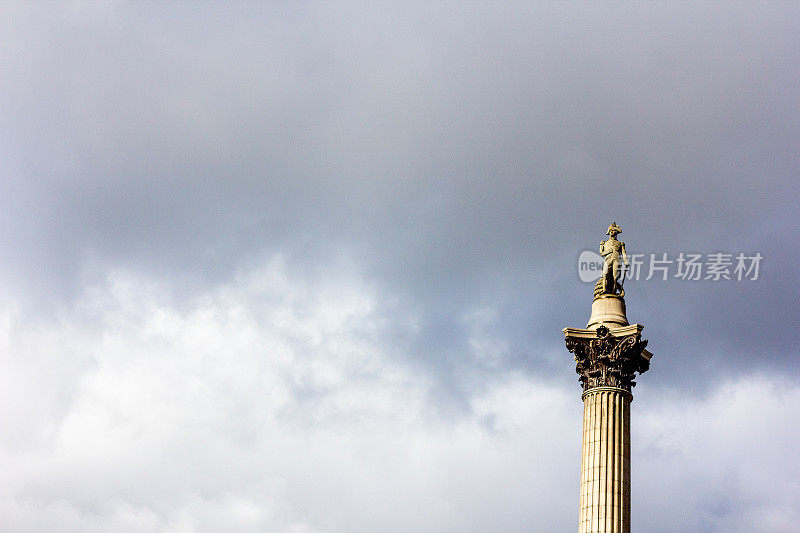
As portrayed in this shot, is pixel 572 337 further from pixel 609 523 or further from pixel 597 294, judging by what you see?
pixel 609 523

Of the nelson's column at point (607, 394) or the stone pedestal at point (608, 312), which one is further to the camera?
the stone pedestal at point (608, 312)

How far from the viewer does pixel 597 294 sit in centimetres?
5041

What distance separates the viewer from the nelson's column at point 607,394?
45.5 metres

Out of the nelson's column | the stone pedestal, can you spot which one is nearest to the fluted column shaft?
the nelson's column

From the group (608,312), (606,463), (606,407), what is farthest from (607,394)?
(608,312)

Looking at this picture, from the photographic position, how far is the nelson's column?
45.5m

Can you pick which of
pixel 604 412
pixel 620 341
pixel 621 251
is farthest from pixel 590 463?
pixel 621 251

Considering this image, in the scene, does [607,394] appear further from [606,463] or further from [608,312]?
[608,312]

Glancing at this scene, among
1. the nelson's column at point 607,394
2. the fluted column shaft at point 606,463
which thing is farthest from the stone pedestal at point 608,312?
the fluted column shaft at point 606,463

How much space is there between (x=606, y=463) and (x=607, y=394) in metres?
3.16

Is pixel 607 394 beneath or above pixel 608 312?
beneath

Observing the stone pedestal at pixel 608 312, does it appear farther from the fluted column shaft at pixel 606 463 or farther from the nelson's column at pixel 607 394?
the fluted column shaft at pixel 606 463

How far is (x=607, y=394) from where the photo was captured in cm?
4759

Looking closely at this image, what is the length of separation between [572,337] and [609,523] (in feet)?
27.7
